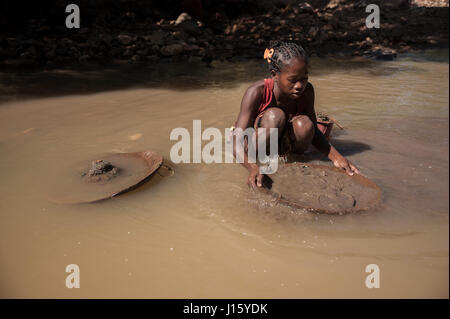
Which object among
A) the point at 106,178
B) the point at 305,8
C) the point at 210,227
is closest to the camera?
the point at 210,227

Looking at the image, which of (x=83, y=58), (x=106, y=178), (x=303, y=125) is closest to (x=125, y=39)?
(x=83, y=58)

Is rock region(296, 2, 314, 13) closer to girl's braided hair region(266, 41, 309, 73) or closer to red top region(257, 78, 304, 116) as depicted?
red top region(257, 78, 304, 116)

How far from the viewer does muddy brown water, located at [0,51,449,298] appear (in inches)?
57.8

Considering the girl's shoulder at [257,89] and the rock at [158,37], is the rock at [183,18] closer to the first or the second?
the rock at [158,37]

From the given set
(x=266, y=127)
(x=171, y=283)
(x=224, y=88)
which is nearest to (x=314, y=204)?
(x=266, y=127)

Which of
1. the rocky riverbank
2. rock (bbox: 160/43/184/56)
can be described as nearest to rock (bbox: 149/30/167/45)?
the rocky riverbank

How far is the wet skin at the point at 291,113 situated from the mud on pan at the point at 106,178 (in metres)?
0.70

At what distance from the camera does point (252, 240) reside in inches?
70.7

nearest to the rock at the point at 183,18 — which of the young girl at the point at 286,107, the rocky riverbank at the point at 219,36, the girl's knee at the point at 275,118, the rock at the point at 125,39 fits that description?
the rocky riverbank at the point at 219,36

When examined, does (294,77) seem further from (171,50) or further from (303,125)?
(171,50)

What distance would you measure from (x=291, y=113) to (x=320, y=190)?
0.88 m

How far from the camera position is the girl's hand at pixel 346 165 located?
2353 millimetres

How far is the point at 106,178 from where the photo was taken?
234cm

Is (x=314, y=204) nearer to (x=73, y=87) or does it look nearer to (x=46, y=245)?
(x=46, y=245)
